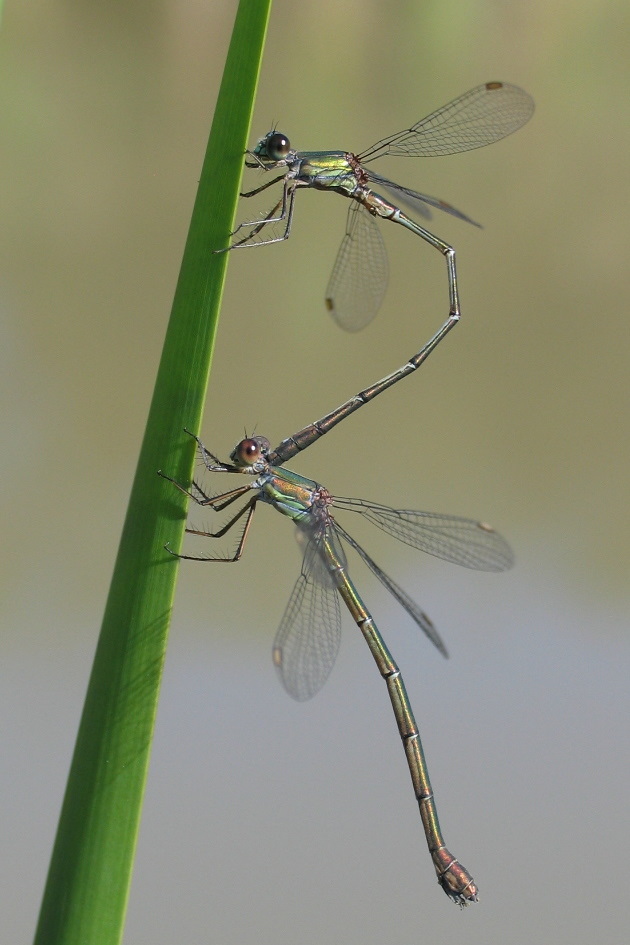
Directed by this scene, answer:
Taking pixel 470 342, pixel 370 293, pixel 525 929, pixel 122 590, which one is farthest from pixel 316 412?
pixel 122 590

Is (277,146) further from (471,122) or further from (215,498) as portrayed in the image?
(471,122)

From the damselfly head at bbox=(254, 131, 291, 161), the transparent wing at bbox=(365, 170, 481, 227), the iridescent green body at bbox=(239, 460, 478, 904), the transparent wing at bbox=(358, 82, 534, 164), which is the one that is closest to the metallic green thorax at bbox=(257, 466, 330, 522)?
the iridescent green body at bbox=(239, 460, 478, 904)

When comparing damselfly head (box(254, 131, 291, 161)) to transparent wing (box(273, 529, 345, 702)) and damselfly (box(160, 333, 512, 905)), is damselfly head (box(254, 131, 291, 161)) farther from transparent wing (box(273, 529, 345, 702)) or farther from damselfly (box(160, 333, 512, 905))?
transparent wing (box(273, 529, 345, 702))

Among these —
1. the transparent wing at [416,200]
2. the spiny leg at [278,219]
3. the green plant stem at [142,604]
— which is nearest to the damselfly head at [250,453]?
the spiny leg at [278,219]

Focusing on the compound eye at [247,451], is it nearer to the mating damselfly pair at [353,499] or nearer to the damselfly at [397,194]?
the mating damselfly pair at [353,499]

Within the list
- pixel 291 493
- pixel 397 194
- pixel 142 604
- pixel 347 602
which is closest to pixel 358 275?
pixel 397 194

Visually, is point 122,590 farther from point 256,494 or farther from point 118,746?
point 256,494
